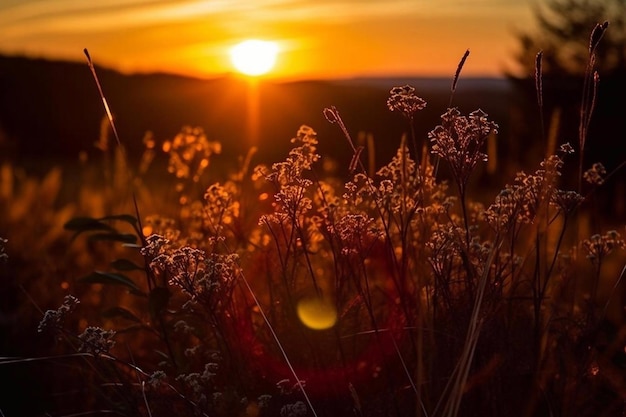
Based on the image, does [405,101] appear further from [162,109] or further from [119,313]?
Answer: [162,109]

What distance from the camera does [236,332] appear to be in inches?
122

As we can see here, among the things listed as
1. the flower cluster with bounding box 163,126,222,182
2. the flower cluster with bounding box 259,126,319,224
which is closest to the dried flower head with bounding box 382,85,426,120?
the flower cluster with bounding box 259,126,319,224

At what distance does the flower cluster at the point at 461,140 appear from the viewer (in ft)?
7.82

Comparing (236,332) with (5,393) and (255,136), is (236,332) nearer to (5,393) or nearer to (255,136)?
(5,393)

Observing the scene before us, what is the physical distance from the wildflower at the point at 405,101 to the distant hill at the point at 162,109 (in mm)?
26999

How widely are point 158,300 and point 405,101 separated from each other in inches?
49.0

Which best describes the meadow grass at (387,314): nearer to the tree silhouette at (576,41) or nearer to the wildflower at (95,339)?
the wildflower at (95,339)

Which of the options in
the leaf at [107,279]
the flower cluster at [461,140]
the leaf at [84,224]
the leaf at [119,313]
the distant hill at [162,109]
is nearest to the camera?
the flower cluster at [461,140]

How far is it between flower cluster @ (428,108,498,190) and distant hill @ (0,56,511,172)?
88.7 feet

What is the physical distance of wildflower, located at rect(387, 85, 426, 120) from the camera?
241 cm

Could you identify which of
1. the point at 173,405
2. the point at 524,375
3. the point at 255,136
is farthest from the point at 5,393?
the point at 255,136

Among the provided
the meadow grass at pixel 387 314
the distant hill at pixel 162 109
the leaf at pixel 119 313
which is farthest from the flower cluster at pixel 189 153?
the distant hill at pixel 162 109

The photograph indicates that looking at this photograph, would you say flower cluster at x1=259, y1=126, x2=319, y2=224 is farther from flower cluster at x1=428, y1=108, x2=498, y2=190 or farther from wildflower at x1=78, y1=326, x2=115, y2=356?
wildflower at x1=78, y1=326, x2=115, y2=356

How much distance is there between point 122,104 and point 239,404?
150 feet
